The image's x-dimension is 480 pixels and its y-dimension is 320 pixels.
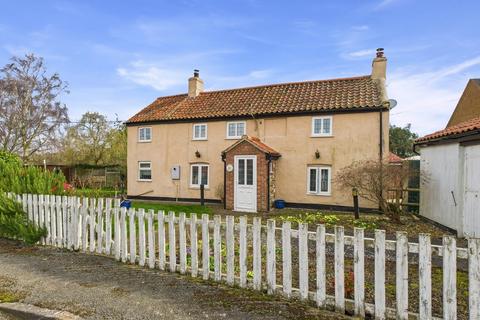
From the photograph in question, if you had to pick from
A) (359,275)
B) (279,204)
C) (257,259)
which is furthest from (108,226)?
(279,204)

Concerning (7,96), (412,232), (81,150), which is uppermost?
(7,96)

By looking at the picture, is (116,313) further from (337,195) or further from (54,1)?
(337,195)

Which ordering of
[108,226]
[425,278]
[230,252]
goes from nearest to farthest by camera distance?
1. [425,278]
2. [230,252]
3. [108,226]

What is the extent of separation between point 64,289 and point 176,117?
15008mm

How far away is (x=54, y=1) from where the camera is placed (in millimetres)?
8477

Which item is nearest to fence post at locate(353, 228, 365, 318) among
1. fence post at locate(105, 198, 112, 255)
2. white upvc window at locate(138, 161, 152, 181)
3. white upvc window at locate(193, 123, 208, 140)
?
fence post at locate(105, 198, 112, 255)

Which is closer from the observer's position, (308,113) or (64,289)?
(64,289)

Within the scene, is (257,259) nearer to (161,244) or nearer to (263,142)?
(161,244)

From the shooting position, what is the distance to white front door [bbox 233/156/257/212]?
49.4ft

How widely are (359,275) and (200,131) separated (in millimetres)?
15362

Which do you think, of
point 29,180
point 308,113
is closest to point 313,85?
point 308,113

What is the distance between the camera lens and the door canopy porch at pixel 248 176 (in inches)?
587

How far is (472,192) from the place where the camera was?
27.1ft

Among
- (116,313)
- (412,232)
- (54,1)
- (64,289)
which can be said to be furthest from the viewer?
(412,232)
